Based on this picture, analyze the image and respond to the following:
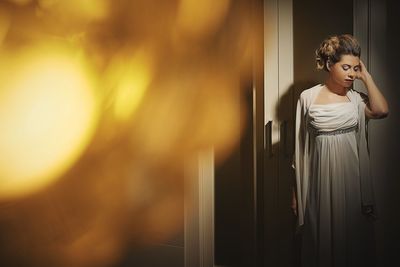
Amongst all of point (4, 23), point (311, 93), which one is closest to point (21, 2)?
point (4, 23)

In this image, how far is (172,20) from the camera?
1882 mm

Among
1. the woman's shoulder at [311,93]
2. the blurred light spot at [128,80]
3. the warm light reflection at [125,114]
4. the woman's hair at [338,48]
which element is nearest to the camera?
the woman's hair at [338,48]

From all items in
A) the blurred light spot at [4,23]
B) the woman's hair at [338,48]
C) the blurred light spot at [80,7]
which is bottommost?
the woman's hair at [338,48]

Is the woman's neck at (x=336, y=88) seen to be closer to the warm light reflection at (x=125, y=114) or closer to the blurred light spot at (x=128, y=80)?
the warm light reflection at (x=125, y=114)

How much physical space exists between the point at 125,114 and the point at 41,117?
431 mm

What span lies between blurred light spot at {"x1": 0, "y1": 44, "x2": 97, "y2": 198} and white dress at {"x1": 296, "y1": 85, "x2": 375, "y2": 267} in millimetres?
1016

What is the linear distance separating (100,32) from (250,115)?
0.82 metres

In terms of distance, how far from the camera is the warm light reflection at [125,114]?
5.27 feet

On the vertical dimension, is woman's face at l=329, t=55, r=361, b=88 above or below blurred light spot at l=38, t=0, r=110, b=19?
below

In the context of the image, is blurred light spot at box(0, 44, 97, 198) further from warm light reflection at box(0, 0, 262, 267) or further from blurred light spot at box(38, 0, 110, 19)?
blurred light spot at box(38, 0, 110, 19)

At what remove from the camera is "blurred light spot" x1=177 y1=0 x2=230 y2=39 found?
1884 mm

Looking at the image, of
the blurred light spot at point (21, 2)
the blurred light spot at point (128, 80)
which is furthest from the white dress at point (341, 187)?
the blurred light spot at point (21, 2)

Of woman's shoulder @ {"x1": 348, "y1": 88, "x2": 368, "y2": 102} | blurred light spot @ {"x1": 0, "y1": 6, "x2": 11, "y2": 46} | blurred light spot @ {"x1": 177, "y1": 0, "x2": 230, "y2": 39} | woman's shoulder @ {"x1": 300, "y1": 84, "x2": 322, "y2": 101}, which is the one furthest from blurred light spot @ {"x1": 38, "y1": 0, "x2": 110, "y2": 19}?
woman's shoulder @ {"x1": 348, "y1": 88, "x2": 368, "y2": 102}

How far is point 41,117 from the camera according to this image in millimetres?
1562
